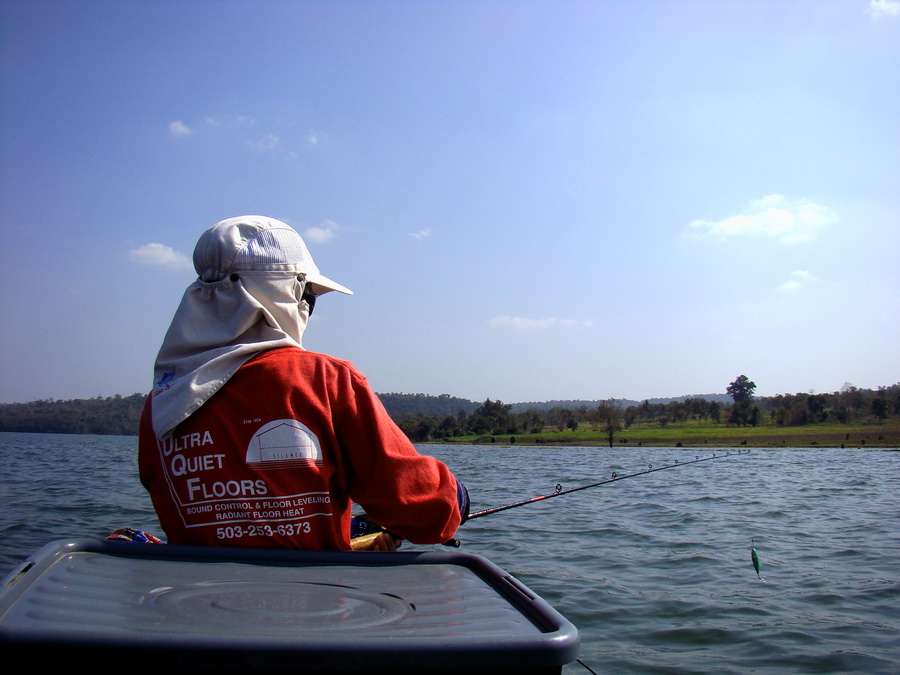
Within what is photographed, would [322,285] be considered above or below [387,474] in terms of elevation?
above

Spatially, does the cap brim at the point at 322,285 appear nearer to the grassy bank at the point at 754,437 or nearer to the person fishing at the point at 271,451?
the person fishing at the point at 271,451

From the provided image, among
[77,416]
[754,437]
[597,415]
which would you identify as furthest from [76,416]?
[754,437]

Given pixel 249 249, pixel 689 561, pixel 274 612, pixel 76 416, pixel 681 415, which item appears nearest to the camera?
pixel 274 612

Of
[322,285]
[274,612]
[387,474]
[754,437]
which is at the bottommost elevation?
[754,437]

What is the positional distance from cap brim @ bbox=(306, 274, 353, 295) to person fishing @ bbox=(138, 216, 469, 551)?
1.01ft

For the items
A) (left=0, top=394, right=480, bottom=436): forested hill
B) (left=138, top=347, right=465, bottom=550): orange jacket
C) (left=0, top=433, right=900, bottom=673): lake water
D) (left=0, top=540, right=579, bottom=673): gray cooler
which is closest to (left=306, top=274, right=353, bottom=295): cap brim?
(left=138, top=347, right=465, bottom=550): orange jacket

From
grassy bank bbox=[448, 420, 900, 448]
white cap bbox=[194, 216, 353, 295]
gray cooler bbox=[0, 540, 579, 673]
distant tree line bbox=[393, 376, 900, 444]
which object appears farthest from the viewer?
distant tree line bbox=[393, 376, 900, 444]

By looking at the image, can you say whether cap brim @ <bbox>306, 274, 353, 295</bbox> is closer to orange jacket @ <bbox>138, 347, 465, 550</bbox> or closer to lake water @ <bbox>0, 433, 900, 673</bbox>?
orange jacket @ <bbox>138, 347, 465, 550</bbox>

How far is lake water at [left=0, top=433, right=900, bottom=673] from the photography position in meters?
5.59

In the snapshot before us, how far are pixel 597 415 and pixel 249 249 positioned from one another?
93.7 m

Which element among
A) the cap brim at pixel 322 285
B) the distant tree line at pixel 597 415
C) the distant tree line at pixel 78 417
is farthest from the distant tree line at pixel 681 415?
the cap brim at pixel 322 285

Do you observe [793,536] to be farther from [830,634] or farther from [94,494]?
[94,494]

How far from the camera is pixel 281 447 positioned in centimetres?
207

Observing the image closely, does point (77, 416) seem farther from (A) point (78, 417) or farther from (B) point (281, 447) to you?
(B) point (281, 447)
